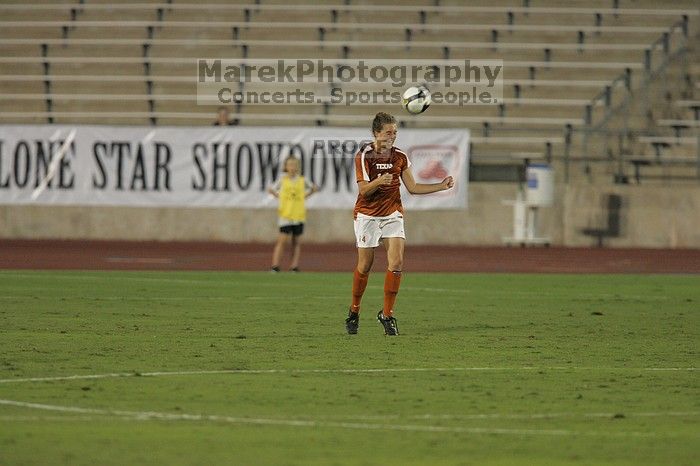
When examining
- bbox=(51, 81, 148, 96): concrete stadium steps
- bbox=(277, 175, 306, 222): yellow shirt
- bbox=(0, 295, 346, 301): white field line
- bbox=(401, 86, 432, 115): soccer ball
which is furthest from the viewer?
bbox=(51, 81, 148, 96): concrete stadium steps

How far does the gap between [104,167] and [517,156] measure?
847 centimetres

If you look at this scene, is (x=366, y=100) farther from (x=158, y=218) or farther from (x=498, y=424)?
(x=498, y=424)

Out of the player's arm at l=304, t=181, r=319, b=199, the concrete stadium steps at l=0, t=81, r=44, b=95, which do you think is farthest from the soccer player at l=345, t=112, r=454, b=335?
the concrete stadium steps at l=0, t=81, r=44, b=95

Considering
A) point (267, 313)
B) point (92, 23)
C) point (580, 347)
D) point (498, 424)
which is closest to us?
point (498, 424)

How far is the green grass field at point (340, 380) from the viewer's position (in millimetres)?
7266

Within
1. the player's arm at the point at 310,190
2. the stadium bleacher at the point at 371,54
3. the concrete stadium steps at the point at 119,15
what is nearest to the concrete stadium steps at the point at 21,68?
the stadium bleacher at the point at 371,54

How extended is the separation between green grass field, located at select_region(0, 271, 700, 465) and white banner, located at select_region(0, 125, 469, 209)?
11.3 metres

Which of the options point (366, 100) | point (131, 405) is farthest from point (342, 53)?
point (131, 405)

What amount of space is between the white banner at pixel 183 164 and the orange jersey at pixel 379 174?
51.4 feet

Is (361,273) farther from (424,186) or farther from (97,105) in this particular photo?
(97,105)

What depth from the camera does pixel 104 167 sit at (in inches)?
1158

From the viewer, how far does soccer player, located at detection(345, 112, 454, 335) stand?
1284 centimetres

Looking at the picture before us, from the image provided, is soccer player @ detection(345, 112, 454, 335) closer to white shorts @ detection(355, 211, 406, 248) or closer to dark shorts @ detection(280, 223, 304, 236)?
white shorts @ detection(355, 211, 406, 248)

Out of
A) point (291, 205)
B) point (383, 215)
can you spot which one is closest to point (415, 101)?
point (383, 215)
